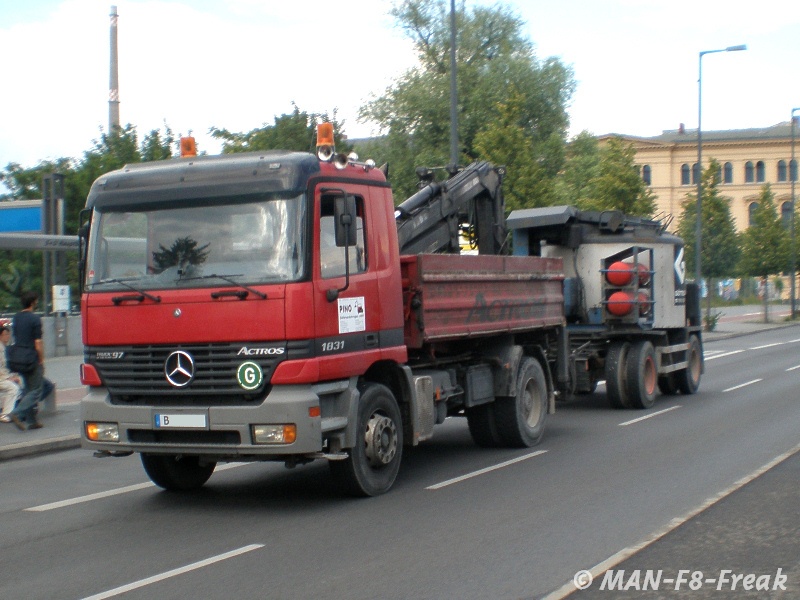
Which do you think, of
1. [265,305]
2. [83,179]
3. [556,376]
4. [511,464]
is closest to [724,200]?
[83,179]

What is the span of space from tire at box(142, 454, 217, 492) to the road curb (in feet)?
11.0

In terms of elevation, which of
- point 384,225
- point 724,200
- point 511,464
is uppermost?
point 724,200

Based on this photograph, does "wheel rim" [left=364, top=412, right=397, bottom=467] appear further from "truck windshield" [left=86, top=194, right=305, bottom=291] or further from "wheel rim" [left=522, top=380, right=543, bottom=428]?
"wheel rim" [left=522, top=380, right=543, bottom=428]

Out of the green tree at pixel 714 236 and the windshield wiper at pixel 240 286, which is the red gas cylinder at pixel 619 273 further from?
the green tree at pixel 714 236

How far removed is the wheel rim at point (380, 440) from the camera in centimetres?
887

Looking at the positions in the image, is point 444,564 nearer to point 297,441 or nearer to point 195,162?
point 297,441

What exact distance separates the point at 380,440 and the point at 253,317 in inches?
65.8

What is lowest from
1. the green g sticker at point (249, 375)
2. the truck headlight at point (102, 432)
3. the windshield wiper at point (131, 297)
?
the truck headlight at point (102, 432)

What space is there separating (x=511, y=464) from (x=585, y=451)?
44.6 inches

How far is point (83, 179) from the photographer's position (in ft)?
119

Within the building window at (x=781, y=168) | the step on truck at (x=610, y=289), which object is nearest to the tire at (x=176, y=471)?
the step on truck at (x=610, y=289)

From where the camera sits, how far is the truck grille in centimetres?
816

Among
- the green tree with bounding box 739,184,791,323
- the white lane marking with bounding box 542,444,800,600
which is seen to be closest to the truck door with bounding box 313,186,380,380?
the white lane marking with bounding box 542,444,800,600

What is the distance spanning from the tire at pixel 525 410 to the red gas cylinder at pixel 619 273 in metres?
3.57
